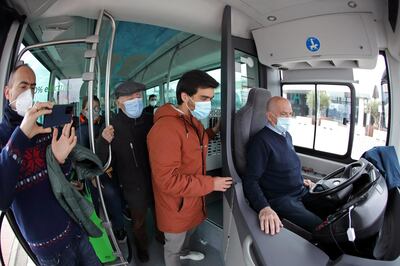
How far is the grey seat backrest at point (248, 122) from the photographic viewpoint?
1.89m

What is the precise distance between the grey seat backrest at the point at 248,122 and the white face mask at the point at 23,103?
136cm

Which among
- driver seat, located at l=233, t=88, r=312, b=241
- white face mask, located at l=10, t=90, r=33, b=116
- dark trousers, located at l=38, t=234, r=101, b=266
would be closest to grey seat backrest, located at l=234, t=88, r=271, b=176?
driver seat, located at l=233, t=88, r=312, b=241

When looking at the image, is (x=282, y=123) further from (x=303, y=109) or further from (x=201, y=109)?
(x=303, y=109)

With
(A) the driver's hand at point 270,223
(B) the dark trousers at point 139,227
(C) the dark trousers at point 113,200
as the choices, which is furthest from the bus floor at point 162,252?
(A) the driver's hand at point 270,223

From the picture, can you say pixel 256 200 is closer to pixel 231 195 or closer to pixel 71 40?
pixel 231 195

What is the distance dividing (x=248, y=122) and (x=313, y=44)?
2.59 feet

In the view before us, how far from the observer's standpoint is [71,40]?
1.68 m

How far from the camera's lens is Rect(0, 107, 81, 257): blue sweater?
3.02ft

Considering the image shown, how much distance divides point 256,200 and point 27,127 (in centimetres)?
131

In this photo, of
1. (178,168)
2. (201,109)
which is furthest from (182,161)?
(201,109)

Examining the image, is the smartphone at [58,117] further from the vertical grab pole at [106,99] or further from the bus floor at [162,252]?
the bus floor at [162,252]

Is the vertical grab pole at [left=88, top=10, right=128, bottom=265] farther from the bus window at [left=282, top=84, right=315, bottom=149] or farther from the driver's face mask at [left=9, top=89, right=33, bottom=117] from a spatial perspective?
the bus window at [left=282, top=84, right=315, bottom=149]

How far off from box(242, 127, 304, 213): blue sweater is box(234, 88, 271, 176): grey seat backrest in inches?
3.0

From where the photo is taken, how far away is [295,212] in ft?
5.54
